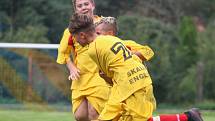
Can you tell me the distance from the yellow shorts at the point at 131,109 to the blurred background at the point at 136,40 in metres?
7.88

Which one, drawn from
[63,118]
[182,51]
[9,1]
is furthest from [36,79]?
[9,1]

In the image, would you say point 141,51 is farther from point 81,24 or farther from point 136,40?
point 136,40

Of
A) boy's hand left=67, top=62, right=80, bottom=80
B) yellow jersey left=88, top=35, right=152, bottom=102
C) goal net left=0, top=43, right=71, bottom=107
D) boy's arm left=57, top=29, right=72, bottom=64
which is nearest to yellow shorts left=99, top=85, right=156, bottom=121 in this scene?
yellow jersey left=88, top=35, right=152, bottom=102

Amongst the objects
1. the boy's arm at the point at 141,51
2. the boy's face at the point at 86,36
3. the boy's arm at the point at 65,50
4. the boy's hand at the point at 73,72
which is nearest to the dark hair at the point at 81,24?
the boy's face at the point at 86,36

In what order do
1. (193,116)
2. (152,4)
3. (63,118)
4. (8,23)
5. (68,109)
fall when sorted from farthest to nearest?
(152,4) < (8,23) < (68,109) < (63,118) < (193,116)

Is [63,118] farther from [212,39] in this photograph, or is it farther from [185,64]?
[212,39]

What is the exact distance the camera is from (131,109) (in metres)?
6.11

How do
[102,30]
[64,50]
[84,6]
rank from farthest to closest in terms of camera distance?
[64,50] < [84,6] < [102,30]

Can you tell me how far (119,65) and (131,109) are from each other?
1.20 ft

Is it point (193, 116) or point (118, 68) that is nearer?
point (118, 68)

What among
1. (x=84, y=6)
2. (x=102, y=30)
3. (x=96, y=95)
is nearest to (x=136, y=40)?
(x=96, y=95)

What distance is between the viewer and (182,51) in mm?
21844

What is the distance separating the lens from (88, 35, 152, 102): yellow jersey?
6113 mm

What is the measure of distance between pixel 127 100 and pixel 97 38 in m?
0.56
